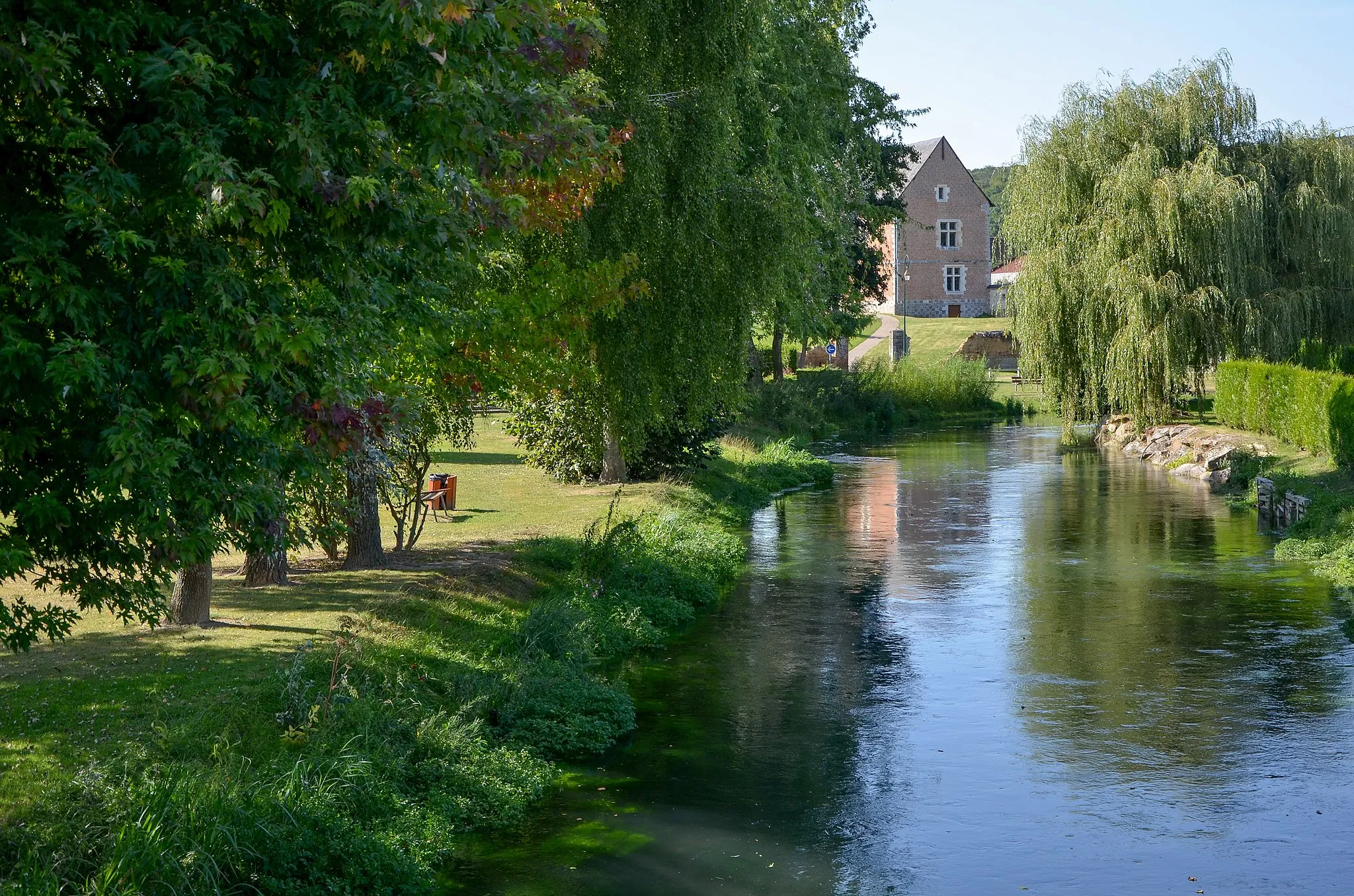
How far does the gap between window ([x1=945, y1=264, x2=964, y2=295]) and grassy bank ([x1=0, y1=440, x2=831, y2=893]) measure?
69.7m

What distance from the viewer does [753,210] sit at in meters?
19.0

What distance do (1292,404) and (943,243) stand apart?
54.6 m

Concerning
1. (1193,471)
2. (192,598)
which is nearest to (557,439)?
(192,598)

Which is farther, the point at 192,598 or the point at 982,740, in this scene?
the point at 192,598

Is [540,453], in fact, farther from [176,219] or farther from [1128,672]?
[176,219]

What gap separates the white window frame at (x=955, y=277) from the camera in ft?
274

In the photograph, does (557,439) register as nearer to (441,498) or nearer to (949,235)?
(441,498)

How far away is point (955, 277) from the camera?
83.9m

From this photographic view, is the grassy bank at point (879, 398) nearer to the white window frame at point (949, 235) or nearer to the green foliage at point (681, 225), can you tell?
the green foliage at point (681, 225)

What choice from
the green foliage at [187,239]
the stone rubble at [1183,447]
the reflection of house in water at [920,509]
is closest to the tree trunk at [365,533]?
the reflection of house in water at [920,509]

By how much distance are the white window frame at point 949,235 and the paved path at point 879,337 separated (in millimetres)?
5576

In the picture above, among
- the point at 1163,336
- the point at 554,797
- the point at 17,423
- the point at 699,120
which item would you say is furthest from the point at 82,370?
the point at 1163,336

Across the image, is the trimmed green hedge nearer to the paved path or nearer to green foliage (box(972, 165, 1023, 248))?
green foliage (box(972, 165, 1023, 248))

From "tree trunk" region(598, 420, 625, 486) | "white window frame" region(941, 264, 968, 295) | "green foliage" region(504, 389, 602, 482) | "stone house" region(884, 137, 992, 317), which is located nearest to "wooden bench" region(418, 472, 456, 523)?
"green foliage" region(504, 389, 602, 482)
